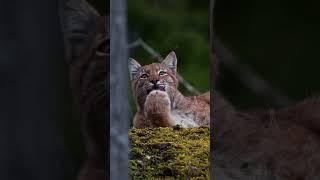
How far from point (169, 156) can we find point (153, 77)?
758 mm

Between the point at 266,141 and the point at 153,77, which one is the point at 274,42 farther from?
the point at 153,77

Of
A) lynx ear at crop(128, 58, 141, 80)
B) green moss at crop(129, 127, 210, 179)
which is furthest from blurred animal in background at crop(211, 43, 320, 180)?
lynx ear at crop(128, 58, 141, 80)

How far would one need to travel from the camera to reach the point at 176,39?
6.77 m

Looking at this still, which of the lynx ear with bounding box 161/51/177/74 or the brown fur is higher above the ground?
the lynx ear with bounding box 161/51/177/74

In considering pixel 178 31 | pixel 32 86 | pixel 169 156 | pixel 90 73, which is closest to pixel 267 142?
pixel 169 156

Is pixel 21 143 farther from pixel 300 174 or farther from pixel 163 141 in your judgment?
pixel 300 174

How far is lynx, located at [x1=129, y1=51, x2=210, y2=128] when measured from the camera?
6.76 m

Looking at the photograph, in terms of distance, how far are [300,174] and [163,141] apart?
1.33 m

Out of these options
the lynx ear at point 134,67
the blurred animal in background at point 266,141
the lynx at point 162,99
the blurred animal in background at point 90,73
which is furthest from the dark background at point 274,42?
the blurred animal in background at point 90,73

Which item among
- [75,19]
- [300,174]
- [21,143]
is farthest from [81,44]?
[300,174]

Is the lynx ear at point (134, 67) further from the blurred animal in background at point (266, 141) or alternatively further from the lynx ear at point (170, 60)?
the blurred animal in background at point (266, 141)

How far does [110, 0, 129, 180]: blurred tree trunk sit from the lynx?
0.10m

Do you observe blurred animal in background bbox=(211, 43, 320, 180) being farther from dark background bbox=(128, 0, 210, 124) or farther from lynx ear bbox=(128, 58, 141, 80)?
lynx ear bbox=(128, 58, 141, 80)

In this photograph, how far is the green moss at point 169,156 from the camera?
682 centimetres
